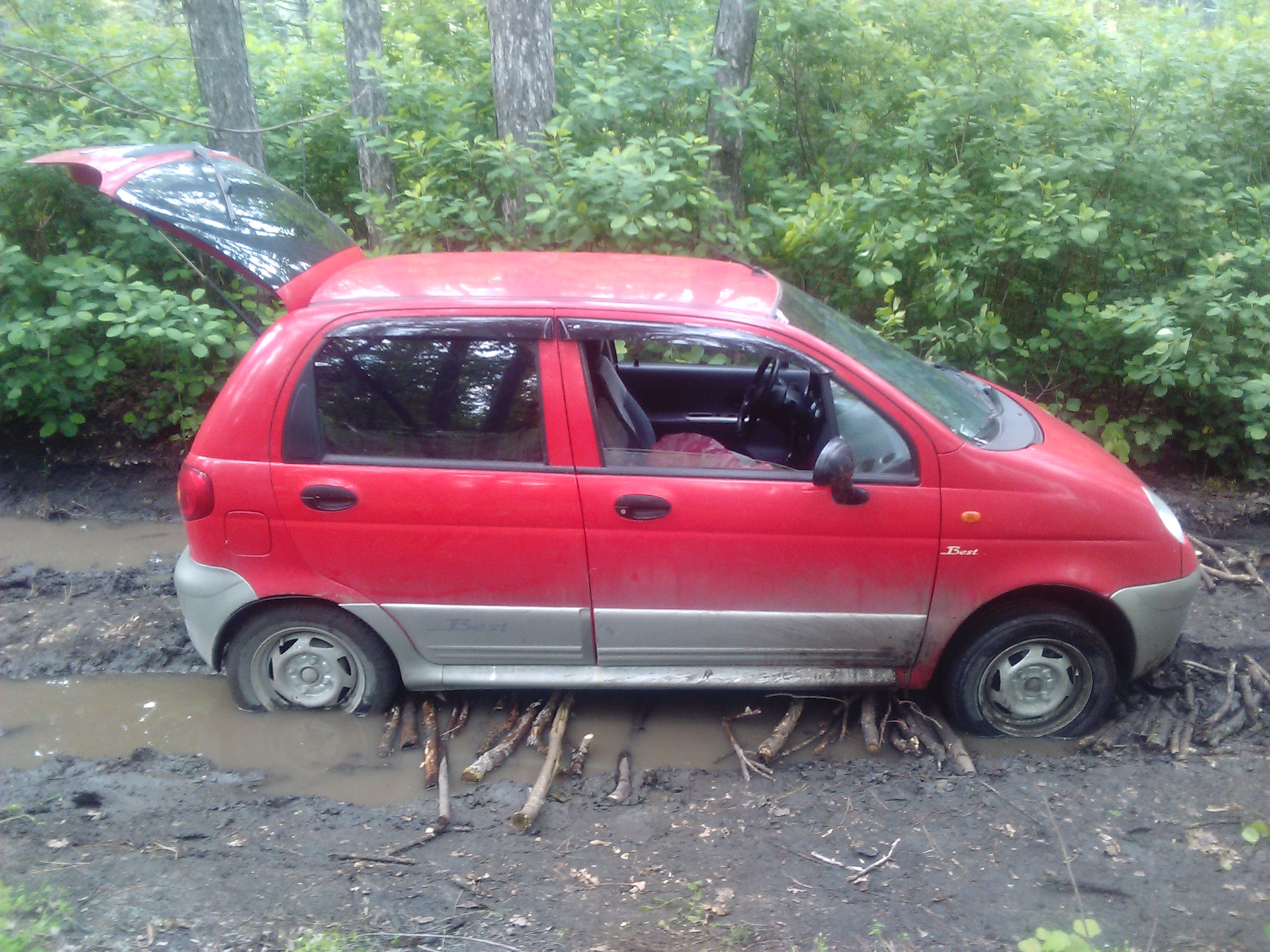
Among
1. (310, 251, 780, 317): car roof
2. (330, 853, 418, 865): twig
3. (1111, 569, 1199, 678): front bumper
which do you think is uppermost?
(310, 251, 780, 317): car roof

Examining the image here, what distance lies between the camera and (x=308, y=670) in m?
3.87

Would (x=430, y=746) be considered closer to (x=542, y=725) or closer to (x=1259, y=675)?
(x=542, y=725)

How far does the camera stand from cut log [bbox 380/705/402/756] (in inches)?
148

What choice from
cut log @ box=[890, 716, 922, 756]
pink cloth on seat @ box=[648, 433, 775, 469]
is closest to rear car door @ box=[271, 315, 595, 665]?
pink cloth on seat @ box=[648, 433, 775, 469]

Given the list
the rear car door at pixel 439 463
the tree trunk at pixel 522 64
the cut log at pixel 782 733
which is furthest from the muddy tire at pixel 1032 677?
the tree trunk at pixel 522 64

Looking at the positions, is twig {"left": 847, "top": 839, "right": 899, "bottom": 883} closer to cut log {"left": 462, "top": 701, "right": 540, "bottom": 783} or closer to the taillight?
cut log {"left": 462, "top": 701, "right": 540, "bottom": 783}

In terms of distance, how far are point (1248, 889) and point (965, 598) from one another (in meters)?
1.26

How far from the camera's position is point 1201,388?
19.1 feet

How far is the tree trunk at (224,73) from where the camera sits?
7.16 metres

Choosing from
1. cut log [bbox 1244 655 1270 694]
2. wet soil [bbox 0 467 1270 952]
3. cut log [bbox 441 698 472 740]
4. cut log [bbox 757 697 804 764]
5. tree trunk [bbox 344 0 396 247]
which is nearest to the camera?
wet soil [bbox 0 467 1270 952]

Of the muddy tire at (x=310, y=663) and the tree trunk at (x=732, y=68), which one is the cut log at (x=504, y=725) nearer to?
the muddy tire at (x=310, y=663)

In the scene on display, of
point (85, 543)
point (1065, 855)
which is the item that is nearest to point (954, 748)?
point (1065, 855)

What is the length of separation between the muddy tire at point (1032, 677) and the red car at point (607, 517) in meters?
0.01

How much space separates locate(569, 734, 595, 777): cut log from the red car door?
0.36 meters
